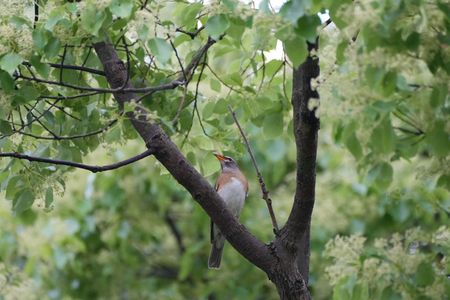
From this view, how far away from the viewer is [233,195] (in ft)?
26.2

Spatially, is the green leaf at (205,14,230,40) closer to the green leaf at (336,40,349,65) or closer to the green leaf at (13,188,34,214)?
the green leaf at (336,40,349,65)

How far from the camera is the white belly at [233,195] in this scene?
7.98 m

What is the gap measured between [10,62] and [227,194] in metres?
4.04

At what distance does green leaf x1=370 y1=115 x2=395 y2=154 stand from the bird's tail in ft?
14.2

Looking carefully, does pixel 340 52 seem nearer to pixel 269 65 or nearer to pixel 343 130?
pixel 343 130

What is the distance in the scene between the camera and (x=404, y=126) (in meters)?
3.90

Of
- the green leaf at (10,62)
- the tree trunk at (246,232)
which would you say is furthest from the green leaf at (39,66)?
the tree trunk at (246,232)

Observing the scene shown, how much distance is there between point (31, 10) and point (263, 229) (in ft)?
20.0

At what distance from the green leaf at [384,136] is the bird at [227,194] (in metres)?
4.29

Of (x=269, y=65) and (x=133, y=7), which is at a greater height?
(x=269, y=65)

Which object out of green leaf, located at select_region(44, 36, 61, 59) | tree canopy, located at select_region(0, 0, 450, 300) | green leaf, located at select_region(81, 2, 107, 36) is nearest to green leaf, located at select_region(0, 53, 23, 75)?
tree canopy, located at select_region(0, 0, 450, 300)

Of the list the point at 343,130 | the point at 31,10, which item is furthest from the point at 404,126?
the point at 31,10

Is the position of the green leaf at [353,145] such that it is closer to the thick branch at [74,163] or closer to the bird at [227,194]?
the thick branch at [74,163]

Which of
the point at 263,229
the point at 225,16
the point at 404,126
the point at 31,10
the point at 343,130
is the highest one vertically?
the point at 263,229
